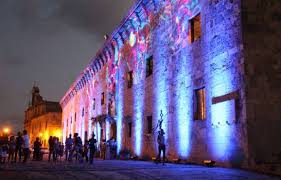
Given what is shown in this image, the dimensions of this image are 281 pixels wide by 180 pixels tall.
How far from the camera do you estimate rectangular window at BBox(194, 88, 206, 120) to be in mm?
13328

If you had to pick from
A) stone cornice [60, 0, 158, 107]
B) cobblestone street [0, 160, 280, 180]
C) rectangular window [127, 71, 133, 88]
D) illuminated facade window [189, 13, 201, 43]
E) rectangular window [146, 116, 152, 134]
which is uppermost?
stone cornice [60, 0, 158, 107]

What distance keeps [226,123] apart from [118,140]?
1224 cm

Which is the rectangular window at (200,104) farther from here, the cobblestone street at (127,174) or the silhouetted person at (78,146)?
the silhouetted person at (78,146)

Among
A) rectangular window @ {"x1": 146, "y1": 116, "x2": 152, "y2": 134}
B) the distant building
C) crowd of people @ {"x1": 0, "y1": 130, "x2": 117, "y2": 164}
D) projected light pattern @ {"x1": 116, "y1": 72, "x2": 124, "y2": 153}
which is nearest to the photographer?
crowd of people @ {"x1": 0, "y1": 130, "x2": 117, "y2": 164}

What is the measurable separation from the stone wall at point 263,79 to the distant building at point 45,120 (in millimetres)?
50151

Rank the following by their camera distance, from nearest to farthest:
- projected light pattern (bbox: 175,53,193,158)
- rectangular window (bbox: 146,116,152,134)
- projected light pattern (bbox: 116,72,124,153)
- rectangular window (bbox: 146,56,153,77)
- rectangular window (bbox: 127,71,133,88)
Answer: projected light pattern (bbox: 175,53,193,158), rectangular window (bbox: 146,116,152,134), rectangular window (bbox: 146,56,153,77), rectangular window (bbox: 127,71,133,88), projected light pattern (bbox: 116,72,124,153)

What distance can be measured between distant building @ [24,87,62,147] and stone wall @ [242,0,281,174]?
5015 centimetres

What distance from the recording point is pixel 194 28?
14.7 metres

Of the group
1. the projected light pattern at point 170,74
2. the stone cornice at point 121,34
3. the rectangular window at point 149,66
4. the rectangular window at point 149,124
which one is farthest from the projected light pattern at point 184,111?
the stone cornice at point 121,34

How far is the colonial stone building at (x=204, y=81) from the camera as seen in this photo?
10930 millimetres

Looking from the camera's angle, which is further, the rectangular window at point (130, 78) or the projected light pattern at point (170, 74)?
the rectangular window at point (130, 78)

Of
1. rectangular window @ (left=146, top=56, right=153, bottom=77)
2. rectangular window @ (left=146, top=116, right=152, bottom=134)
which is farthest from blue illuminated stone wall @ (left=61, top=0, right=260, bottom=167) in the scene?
rectangular window @ (left=146, top=56, right=153, bottom=77)

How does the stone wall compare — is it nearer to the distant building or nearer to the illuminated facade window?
the illuminated facade window

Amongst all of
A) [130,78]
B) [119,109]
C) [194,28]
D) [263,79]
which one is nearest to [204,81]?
[263,79]
